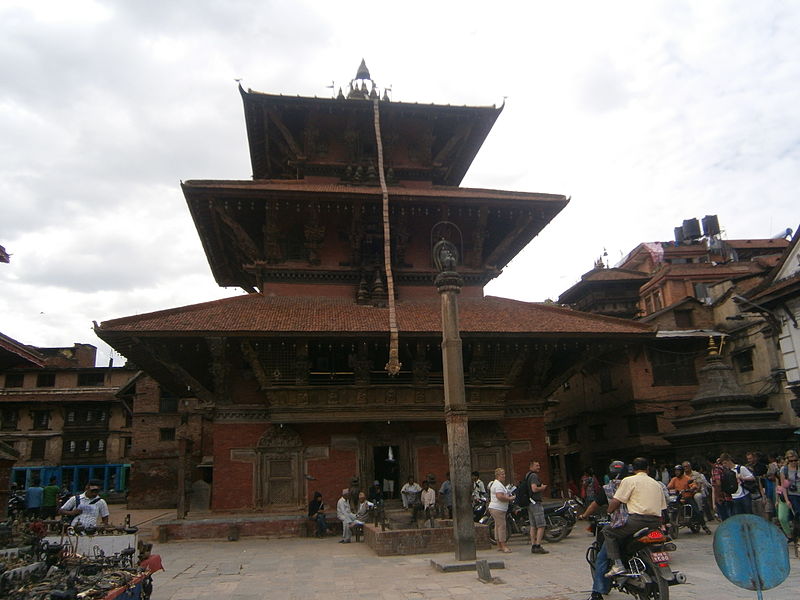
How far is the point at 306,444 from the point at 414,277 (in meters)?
6.27

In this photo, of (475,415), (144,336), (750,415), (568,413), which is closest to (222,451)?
(144,336)

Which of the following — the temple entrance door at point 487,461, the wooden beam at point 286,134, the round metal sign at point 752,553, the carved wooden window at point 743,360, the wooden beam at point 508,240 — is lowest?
the round metal sign at point 752,553

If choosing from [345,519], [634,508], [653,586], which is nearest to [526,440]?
[345,519]

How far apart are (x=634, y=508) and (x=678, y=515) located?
7834mm

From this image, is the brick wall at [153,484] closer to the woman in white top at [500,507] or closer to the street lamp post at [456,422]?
the woman in white top at [500,507]

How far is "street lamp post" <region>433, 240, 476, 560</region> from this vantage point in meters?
10.4

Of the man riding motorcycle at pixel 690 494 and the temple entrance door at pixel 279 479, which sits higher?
the temple entrance door at pixel 279 479

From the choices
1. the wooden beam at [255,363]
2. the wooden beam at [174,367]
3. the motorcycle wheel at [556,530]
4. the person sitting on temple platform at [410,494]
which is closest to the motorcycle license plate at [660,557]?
the motorcycle wheel at [556,530]

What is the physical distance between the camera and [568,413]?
108 feet

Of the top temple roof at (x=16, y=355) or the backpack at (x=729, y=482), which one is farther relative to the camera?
the backpack at (x=729, y=482)

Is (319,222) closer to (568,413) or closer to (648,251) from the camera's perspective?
(568,413)

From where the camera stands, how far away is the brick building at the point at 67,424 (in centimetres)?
4909

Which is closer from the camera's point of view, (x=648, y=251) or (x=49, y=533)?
(x=49, y=533)

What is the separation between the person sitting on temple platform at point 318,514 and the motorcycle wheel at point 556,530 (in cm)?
558
